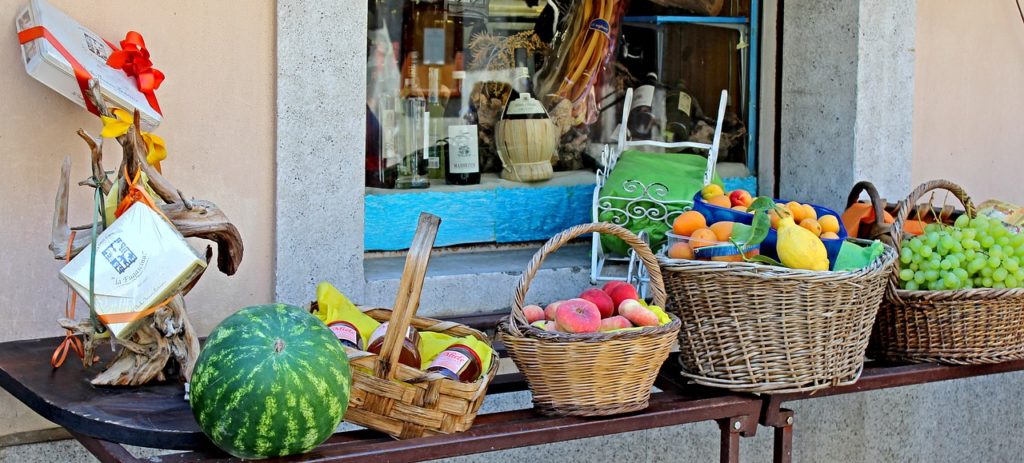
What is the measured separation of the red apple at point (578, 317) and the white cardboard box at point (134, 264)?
822 millimetres

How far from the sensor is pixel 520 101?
160 inches

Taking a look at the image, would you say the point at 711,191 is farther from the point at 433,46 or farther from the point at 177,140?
the point at 177,140

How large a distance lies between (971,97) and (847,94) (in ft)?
2.57

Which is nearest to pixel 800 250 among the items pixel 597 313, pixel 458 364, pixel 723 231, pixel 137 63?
pixel 723 231

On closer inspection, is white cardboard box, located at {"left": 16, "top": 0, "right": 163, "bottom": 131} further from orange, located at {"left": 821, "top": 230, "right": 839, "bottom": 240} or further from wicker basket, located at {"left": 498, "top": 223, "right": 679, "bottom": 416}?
orange, located at {"left": 821, "top": 230, "right": 839, "bottom": 240}

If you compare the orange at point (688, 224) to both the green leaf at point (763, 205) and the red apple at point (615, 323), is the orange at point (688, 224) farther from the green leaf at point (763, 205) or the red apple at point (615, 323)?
the red apple at point (615, 323)

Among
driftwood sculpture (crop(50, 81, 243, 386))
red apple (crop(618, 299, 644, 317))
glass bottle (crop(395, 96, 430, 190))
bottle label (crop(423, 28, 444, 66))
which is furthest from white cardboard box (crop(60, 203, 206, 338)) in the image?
bottle label (crop(423, 28, 444, 66))

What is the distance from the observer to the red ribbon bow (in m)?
2.69

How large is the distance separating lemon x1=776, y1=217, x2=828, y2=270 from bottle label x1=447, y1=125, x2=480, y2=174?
146cm

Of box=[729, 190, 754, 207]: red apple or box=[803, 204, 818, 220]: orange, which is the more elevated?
box=[729, 190, 754, 207]: red apple

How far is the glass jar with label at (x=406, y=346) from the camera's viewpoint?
8.32ft

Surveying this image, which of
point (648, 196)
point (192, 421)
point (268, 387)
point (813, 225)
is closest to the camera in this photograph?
point (268, 387)

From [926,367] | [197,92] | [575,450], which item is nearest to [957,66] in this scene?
[926,367]

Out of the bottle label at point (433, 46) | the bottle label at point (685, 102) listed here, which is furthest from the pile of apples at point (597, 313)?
the bottle label at point (685, 102)
